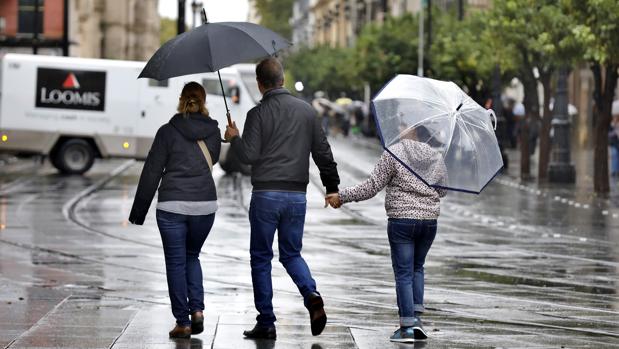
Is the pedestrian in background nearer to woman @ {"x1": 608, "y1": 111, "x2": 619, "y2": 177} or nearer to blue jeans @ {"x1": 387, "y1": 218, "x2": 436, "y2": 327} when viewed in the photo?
woman @ {"x1": 608, "y1": 111, "x2": 619, "y2": 177}

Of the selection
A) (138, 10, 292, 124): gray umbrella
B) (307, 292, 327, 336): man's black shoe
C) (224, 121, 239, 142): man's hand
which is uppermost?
(138, 10, 292, 124): gray umbrella

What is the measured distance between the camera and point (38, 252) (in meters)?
18.4

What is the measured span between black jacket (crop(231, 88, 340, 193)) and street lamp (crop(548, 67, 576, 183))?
26.4 meters

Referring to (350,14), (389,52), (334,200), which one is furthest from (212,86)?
(350,14)

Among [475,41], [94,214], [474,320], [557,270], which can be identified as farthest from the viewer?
[475,41]

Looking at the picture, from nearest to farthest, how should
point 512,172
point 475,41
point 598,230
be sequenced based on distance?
point 598,230
point 512,172
point 475,41

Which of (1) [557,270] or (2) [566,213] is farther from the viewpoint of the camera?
(2) [566,213]

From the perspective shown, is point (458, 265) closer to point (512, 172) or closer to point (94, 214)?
point (94, 214)

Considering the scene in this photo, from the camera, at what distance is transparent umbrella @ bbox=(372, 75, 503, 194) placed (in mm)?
10539

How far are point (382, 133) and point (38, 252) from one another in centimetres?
871

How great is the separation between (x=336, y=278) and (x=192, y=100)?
5299 mm

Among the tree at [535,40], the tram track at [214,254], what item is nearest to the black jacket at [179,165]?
the tram track at [214,254]

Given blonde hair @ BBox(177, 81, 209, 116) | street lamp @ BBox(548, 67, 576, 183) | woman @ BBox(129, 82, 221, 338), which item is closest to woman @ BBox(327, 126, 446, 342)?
woman @ BBox(129, 82, 221, 338)

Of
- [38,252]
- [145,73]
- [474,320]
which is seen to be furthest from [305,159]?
[38,252]
